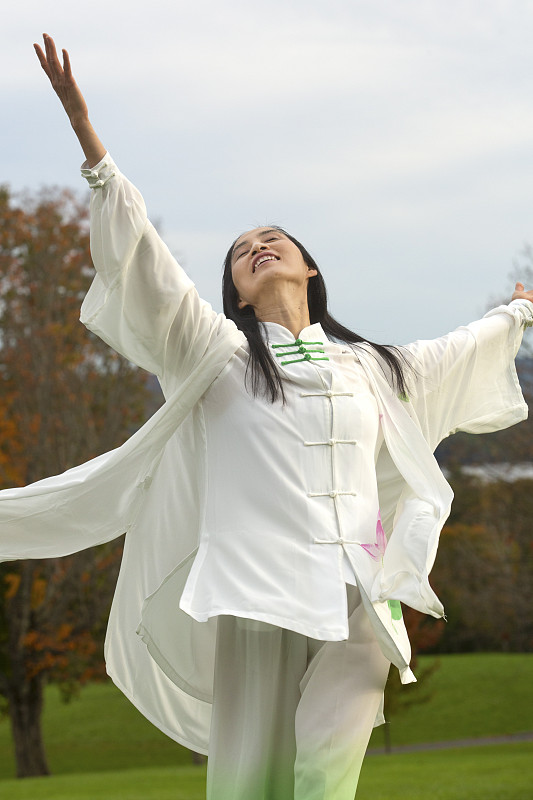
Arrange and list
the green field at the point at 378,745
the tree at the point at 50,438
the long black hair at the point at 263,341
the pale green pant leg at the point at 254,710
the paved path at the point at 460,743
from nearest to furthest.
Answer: the pale green pant leg at the point at 254,710
the long black hair at the point at 263,341
the green field at the point at 378,745
the tree at the point at 50,438
the paved path at the point at 460,743

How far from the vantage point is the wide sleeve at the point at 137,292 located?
2.97 metres

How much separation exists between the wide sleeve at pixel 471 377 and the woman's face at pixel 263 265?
49cm

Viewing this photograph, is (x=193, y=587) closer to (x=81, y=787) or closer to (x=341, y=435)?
(x=341, y=435)

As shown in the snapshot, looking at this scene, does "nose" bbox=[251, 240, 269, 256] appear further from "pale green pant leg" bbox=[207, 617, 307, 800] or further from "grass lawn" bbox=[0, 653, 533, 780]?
"grass lawn" bbox=[0, 653, 533, 780]

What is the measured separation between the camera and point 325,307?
147 inches

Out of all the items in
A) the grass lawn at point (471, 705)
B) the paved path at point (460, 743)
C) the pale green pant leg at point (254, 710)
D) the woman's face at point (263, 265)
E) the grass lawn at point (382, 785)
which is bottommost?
the grass lawn at point (471, 705)

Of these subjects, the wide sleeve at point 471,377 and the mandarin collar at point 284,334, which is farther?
the wide sleeve at point 471,377

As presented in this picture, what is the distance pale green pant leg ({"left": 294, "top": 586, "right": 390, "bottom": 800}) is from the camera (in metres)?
2.91

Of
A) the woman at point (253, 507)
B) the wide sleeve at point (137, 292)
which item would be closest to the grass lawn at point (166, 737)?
the woman at point (253, 507)

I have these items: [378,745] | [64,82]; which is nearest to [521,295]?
[64,82]

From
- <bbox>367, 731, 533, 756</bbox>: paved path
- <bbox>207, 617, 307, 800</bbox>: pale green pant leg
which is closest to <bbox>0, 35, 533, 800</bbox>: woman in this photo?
<bbox>207, 617, 307, 800</bbox>: pale green pant leg

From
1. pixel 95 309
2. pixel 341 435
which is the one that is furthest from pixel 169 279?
pixel 341 435

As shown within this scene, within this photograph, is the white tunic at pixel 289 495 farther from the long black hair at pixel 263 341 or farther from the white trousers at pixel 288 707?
the white trousers at pixel 288 707

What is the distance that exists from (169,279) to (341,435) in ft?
2.22
